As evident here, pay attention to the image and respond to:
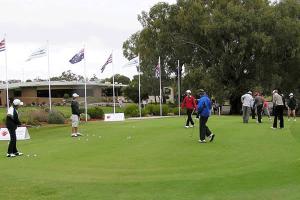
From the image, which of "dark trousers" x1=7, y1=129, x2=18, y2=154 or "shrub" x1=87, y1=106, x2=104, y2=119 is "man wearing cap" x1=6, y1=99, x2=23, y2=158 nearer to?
"dark trousers" x1=7, y1=129, x2=18, y2=154

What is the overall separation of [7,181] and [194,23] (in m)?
46.7

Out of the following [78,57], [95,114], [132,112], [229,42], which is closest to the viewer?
[78,57]

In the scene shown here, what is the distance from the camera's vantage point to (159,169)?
42.5 ft

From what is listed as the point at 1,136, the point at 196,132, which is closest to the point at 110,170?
the point at 196,132

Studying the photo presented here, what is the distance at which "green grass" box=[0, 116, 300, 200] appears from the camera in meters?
10.1

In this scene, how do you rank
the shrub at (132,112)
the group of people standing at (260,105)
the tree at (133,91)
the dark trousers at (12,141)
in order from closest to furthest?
the dark trousers at (12,141)
the group of people standing at (260,105)
the shrub at (132,112)
the tree at (133,91)

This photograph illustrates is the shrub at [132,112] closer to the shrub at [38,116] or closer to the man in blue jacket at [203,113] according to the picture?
the shrub at [38,116]

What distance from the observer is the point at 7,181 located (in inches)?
461

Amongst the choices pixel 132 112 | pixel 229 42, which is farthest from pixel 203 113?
pixel 229 42

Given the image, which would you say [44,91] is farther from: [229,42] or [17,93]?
[229,42]

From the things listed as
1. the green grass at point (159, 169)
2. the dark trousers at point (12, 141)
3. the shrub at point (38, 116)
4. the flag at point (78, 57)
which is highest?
the flag at point (78, 57)

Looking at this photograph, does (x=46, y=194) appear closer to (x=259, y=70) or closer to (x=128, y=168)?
(x=128, y=168)

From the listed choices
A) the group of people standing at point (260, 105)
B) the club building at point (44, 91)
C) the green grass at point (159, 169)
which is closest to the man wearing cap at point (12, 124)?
the green grass at point (159, 169)

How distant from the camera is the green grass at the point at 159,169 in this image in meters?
10.1
